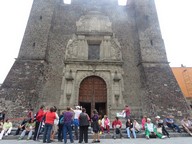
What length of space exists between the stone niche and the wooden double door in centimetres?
36

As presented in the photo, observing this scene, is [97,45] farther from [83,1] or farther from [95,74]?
[83,1]

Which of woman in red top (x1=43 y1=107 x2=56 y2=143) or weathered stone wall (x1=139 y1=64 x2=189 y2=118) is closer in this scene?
woman in red top (x1=43 y1=107 x2=56 y2=143)

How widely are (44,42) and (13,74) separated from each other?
3388 millimetres

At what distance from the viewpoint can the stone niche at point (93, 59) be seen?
11.8m

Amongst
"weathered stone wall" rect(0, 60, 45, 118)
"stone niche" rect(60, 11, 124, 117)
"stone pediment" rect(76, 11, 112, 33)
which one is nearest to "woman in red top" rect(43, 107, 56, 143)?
"weathered stone wall" rect(0, 60, 45, 118)

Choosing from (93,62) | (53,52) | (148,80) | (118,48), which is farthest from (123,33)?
(53,52)

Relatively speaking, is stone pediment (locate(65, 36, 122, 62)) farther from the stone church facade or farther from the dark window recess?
the dark window recess

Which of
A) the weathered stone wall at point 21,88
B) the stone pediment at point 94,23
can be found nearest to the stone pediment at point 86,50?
the stone pediment at point 94,23

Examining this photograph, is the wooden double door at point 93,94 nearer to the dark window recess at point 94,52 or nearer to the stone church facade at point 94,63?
the stone church facade at point 94,63

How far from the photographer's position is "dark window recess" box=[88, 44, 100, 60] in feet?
44.5

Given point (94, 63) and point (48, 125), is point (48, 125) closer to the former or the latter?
point (48, 125)

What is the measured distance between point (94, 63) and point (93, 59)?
70cm

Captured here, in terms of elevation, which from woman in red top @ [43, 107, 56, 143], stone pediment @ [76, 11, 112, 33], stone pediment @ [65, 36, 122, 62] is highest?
stone pediment @ [76, 11, 112, 33]

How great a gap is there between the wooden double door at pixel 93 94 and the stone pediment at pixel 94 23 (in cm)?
455
